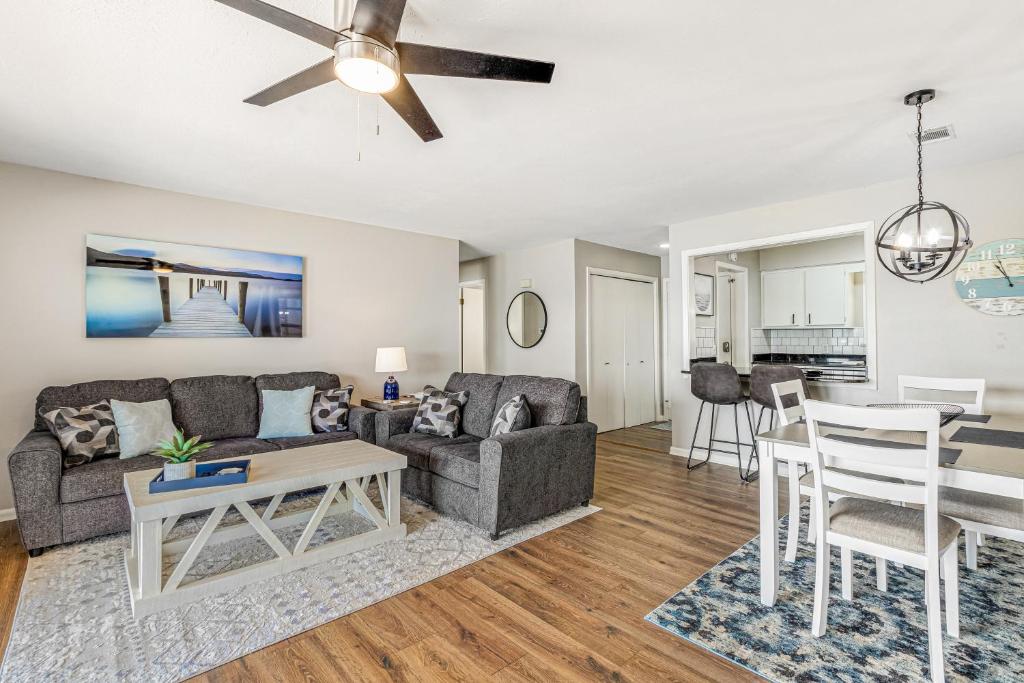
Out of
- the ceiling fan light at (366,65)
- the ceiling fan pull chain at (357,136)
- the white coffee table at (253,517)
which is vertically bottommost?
the white coffee table at (253,517)

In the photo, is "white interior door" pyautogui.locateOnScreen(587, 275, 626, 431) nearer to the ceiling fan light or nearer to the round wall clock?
the round wall clock

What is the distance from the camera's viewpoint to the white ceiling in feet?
6.05

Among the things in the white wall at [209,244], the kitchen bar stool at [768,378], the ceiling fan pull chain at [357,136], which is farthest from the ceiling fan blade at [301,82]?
the kitchen bar stool at [768,378]

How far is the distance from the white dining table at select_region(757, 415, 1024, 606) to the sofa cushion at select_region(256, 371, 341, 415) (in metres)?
3.37

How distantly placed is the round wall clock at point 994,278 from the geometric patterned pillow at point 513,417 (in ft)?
10.3

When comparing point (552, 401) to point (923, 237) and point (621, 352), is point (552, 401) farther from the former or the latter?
point (621, 352)

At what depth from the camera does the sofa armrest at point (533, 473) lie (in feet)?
9.37

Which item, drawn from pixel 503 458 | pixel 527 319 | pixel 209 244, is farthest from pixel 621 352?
pixel 209 244

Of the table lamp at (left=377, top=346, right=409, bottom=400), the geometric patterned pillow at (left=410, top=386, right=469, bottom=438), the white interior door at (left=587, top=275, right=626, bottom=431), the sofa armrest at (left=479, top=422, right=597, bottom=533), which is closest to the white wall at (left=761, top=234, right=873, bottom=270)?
the white interior door at (left=587, top=275, right=626, bottom=431)

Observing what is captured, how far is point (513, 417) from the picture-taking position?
323 cm

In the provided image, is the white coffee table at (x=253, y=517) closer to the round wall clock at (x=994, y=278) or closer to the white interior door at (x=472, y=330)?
the round wall clock at (x=994, y=278)

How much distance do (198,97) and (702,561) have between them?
3484 millimetres

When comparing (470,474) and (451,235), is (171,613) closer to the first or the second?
(470,474)

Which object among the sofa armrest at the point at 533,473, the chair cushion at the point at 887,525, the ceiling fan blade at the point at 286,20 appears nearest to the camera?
the ceiling fan blade at the point at 286,20
